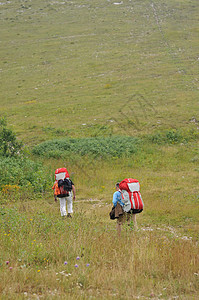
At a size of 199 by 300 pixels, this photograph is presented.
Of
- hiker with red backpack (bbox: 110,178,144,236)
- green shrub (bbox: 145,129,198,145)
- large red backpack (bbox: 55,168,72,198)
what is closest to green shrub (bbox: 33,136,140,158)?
green shrub (bbox: 145,129,198,145)

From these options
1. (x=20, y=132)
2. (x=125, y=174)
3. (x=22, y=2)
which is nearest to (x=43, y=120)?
(x=20, y=132)

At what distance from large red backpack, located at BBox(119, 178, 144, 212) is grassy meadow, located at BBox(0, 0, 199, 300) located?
0.64m

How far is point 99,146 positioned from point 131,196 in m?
11.1

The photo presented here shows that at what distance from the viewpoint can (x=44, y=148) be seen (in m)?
18.8

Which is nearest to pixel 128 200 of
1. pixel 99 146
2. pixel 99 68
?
pixel 99 146

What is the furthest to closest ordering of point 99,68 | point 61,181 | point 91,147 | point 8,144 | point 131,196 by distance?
point 99,68, point 91,147, point 8,144, point 61,181, point 131,196

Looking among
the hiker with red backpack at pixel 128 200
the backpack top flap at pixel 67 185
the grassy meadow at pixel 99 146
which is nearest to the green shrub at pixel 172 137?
the grassy meadow at pixel 99 146

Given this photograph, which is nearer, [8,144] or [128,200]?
[128,200]

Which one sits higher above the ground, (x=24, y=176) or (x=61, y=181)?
(x=61, y=181)

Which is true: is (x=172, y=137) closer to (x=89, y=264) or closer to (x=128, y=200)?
(x=128, y=200)

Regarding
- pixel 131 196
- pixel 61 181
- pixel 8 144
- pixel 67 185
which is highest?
pixel 131 196

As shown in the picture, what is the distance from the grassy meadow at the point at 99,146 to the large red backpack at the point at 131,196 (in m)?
0.64

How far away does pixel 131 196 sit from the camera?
765 cm

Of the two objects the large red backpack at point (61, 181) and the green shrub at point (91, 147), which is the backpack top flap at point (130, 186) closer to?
the large red backpack at point (61, 181)
